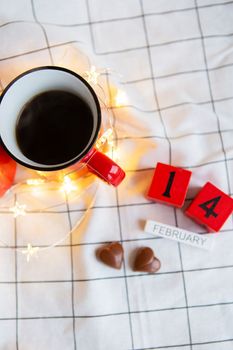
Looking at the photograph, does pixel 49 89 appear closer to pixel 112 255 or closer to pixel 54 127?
pixel 54 127

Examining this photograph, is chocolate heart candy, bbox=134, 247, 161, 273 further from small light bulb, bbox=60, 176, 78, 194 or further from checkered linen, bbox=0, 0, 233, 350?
small light bulb, bbox=60, 176, 78, 194

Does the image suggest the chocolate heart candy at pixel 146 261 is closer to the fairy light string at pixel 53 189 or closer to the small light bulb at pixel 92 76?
the fairy light string at pixel 53 189

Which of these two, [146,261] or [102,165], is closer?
[102,165]

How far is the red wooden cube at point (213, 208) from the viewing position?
0.74 meters

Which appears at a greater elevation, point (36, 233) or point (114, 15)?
point (114, 15)

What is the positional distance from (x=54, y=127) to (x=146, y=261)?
0.87 ft

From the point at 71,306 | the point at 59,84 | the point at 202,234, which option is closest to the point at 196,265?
the point at 202,234

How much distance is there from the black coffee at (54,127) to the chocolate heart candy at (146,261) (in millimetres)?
214

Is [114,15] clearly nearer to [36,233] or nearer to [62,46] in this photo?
[62,46]

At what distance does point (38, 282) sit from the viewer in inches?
30.2

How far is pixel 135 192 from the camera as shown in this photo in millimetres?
790

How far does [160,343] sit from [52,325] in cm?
18

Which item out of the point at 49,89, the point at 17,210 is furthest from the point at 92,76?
the point at 17,210

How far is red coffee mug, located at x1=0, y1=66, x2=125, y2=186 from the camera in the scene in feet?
2.08
